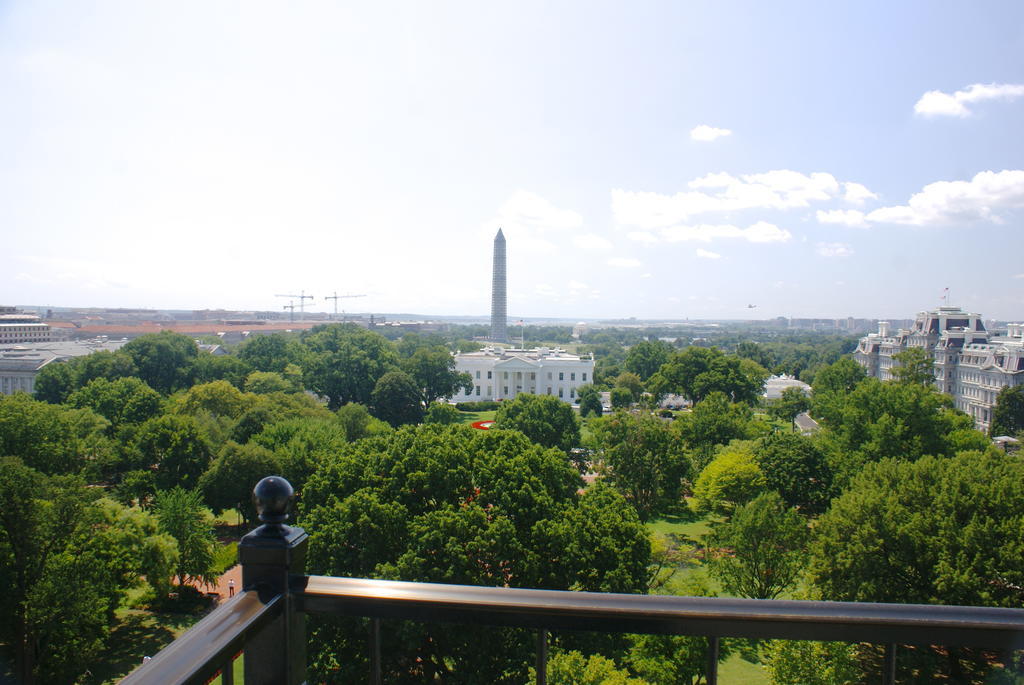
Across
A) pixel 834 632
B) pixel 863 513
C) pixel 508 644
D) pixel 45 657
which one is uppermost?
pixel 834 632

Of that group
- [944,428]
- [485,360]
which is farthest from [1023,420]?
[485,360]

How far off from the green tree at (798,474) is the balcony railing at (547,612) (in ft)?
77.1

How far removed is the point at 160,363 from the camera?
49.4 meters

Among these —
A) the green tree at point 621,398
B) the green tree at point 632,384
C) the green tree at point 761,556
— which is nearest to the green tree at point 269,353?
the green tree at point 621,398

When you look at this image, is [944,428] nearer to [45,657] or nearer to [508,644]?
[508,644]

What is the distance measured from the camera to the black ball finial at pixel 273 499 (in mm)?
2121

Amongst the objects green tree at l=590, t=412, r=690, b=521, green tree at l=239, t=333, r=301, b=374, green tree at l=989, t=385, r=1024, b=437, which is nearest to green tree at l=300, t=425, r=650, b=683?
green tree at l=590, t=412, r=690, b=521

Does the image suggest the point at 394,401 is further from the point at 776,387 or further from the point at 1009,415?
the point at 776,387

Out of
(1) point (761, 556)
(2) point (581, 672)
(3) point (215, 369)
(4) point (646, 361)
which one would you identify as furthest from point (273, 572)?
(4) point (646, 361)

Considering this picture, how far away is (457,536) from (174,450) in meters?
17.0

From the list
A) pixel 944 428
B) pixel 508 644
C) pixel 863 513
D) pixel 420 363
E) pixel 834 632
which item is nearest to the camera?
pixel 834 632

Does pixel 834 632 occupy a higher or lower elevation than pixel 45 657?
higher

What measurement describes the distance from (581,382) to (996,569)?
49.5m

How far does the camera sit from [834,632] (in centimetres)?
206
